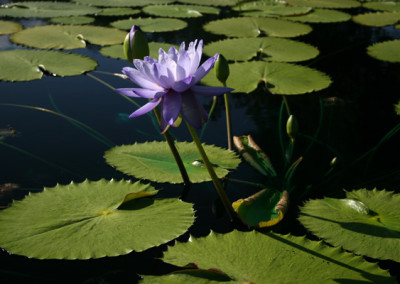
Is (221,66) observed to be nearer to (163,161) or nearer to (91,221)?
(163,161)

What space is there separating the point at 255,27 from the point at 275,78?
1376mm

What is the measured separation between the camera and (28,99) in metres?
2.51

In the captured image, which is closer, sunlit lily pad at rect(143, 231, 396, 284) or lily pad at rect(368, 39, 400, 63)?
sunlit lily pad at rect(143, 231, 396, 284)

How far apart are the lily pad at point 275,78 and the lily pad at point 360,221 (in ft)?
3.43

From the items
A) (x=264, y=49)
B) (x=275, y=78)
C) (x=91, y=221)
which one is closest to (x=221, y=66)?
(x=91, y=221)

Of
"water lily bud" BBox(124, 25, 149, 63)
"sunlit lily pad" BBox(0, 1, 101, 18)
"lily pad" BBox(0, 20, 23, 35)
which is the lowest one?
"lily pad" BBox(0, 20, 23, 35)

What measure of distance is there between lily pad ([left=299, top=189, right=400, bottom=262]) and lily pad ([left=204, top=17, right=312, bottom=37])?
236 centimetres

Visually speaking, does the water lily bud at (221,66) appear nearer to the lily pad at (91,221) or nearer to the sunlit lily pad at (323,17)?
the lily pad at (91,221)

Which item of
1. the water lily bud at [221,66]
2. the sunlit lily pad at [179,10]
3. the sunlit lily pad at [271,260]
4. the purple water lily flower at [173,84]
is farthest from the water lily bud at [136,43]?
the sunlit lily pad at [179,10]

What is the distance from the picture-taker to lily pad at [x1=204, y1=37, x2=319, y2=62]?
308 cm

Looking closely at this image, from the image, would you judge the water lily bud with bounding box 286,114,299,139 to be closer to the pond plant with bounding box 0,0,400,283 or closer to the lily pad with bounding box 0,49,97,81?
the pond plant with bounding box 0,0,400,283

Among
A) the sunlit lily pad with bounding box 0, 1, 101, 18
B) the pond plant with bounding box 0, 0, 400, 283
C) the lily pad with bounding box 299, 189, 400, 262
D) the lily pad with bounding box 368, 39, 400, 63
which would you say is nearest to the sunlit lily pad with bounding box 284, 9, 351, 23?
the lily pad with bounding box 368, 39, 400, 63

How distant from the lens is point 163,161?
1848 mm

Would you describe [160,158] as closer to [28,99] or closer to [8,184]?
[8,184]
